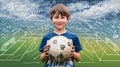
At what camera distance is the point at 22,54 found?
13.6 ft

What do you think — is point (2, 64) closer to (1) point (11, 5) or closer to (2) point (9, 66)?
(2) point (9, 66)

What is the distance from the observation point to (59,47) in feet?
8.08

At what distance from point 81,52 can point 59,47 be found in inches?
66.3

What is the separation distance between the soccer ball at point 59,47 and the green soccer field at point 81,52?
1659mm

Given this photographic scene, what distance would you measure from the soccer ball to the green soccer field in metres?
1.66

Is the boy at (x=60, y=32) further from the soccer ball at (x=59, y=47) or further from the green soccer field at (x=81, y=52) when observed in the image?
the green soccer field at (x=81, y=52)

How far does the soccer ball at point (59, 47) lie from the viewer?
2.46 meters

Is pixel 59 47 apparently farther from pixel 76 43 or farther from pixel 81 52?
pixel 81 52

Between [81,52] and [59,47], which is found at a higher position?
[59,47]

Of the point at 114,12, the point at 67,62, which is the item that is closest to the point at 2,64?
the point at 114,12

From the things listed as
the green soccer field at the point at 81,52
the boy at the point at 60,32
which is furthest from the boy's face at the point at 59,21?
the green soccer field at the point at 81,52

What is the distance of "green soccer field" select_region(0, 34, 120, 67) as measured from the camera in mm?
4125

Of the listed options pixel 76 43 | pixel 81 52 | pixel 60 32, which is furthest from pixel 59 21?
pixel 81 52

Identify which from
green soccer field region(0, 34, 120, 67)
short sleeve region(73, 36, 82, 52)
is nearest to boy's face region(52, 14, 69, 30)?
short sleeve region(73, 36, 82, 52)
